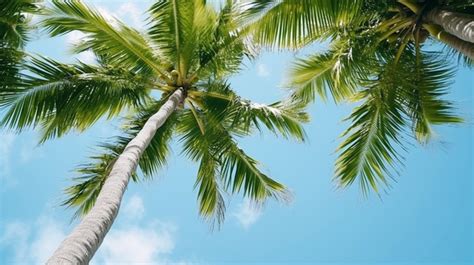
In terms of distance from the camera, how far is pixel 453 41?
7.68 m

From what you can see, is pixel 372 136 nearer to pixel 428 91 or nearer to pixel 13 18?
pixel 428 91

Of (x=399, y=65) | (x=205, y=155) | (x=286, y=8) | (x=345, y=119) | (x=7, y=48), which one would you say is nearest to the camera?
(x=286, y=8)

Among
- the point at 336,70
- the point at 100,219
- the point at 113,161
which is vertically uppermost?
the point at 336,70

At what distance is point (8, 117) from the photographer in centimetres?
802

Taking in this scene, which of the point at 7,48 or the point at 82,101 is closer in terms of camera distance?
the point at 7,48

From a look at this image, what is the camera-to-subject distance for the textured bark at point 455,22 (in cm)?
634

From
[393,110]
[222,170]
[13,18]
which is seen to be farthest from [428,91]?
[13,18]

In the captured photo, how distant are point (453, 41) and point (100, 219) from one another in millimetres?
6242

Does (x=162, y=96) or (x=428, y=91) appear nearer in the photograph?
(x=428, y=91)

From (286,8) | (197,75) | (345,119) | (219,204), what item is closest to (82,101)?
(197,75)

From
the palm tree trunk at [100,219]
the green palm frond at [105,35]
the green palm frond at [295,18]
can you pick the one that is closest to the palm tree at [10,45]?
the green palm frond at [105,35]

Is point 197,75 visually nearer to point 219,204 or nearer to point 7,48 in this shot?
point 219,204

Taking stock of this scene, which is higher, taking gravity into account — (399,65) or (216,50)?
(216,50)

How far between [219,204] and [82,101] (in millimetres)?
3203
